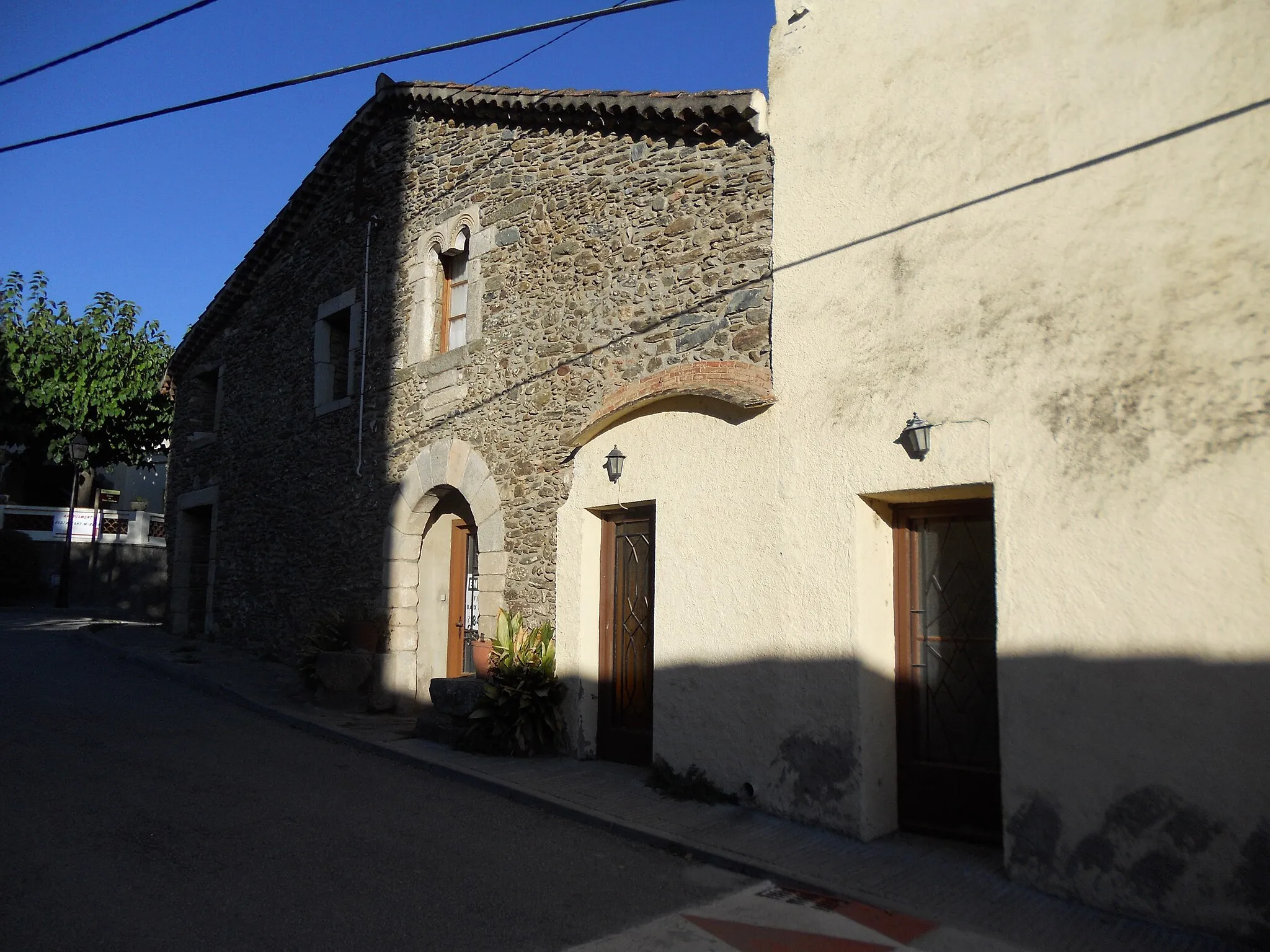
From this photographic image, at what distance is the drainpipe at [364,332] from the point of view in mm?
10742

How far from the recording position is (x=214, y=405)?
1569 cm

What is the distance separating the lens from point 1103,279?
460cm

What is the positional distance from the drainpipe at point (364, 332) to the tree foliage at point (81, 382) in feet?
49.5

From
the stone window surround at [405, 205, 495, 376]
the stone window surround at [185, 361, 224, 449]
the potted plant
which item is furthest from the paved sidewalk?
the stone window surround at [185, 361, 224, 449]

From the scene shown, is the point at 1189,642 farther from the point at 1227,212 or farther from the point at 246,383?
the point at 246,383

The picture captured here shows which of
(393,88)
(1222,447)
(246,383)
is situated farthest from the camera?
(246,383)

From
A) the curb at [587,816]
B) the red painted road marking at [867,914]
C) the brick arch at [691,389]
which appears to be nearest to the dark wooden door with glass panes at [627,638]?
the brick arch at [691,389]

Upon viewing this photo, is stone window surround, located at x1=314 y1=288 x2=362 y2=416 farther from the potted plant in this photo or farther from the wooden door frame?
the potted plant

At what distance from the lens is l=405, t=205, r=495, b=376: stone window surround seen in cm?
933

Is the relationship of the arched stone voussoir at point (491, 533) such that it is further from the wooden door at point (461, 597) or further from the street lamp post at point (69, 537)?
the street lamp post at point (69, 537)

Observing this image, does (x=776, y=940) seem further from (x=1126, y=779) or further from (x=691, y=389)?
(x=691, y=389)

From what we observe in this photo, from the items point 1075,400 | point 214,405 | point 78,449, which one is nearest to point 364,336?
point 214,405

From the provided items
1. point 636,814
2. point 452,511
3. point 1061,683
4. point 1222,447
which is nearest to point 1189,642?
point 1061,683

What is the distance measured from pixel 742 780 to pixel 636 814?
733 mm
